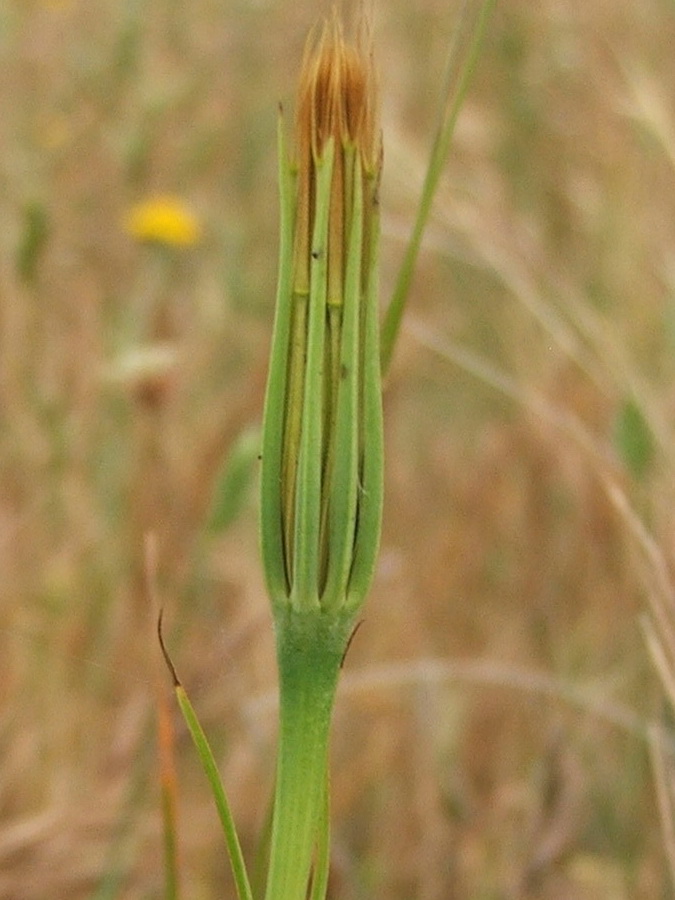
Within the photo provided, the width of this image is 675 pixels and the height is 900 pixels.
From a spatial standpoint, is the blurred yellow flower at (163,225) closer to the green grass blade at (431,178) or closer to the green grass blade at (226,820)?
the green grass blade at (431,178)

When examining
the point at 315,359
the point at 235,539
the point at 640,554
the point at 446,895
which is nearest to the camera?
the point at 315,359

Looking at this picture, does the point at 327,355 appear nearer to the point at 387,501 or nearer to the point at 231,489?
the point at 231,489

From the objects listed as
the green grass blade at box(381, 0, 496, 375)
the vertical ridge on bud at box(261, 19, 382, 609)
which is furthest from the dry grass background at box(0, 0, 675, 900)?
the vertical ridge on bud at box(261, 19, 382, 609)

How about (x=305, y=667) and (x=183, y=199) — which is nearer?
(x=305, y=667)

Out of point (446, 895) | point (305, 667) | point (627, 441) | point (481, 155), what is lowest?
point (305, 667)

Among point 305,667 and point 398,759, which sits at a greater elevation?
point 398,759

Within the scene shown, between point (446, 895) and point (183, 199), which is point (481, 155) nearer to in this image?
point (183, 199)

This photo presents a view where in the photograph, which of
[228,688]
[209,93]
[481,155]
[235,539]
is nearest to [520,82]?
[481,155]

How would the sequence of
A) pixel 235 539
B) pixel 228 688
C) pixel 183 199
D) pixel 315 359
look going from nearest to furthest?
pixel 315 359
pixel 228 688
pixel 235 539
pixel 183 199
